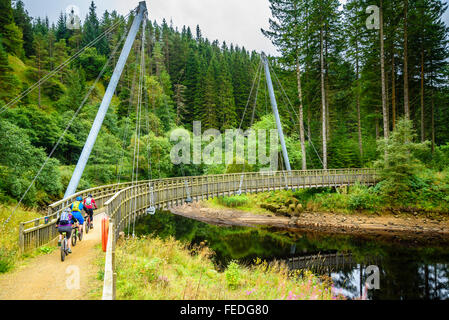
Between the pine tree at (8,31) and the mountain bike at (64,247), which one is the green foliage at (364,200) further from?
the pine tree at (8,31)

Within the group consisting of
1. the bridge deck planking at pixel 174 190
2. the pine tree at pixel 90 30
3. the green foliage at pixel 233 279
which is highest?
the pine tree at pixel 90 30

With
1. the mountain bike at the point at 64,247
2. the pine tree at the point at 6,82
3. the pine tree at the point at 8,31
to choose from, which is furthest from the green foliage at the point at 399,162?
the pine tree at the point at 8,31

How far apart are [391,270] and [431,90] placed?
84.1 ft

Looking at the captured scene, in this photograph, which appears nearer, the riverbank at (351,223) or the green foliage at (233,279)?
the green foliage at (233,279)

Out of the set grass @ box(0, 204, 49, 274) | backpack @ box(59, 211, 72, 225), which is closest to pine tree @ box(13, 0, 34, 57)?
grass @ box(0, 204, 49, 274)

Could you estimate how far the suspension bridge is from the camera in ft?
28.6

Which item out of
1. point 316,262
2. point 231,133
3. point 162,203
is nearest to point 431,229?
point 316,262

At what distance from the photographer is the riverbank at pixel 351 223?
61.3 feet

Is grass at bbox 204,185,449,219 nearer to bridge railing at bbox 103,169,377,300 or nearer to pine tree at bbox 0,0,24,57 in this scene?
bridge railing at bbox 103,169,377,300

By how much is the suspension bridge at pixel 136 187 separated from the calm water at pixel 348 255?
3819mm

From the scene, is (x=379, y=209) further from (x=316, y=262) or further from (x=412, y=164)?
(x=316, y=262)

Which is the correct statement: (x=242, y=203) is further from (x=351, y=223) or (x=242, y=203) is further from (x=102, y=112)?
(x=102, y=112)
